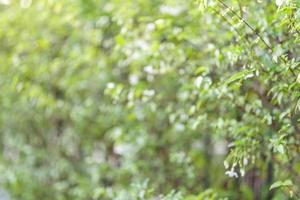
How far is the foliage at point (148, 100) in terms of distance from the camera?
7.86 ft

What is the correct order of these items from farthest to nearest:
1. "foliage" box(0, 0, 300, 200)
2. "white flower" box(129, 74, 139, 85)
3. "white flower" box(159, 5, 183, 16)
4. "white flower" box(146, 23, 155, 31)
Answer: "white flower" box(129, 74, 139, 85)
"white flower" box(159, 5, 183, 16)
"white flower" box(146, 23, 155, 31)
"foliage" box(0, 0, 300, 200)

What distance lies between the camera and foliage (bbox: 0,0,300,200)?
239 centimetres

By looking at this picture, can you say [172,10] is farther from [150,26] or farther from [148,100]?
[148,100]

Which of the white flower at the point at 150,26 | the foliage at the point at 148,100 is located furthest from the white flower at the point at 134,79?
the white flower at the point at 150,26

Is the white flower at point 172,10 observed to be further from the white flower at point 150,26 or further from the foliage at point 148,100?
the white flower at point 150,26

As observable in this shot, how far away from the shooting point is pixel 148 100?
3377 millimetres

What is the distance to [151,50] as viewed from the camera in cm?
292

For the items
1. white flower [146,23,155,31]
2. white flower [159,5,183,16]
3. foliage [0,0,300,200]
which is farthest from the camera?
white flower [159,5,183,16]

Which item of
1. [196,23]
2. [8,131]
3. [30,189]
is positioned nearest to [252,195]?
[196,23]

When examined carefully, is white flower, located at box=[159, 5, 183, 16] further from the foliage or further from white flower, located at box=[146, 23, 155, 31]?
white flower, located at box=[146, 23, 155, 31]

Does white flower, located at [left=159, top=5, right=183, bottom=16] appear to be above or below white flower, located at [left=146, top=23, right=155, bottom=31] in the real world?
above

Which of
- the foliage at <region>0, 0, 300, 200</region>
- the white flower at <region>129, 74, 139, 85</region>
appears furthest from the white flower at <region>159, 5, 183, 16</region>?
the white flower at <region>129, 74, 139, 85</region>

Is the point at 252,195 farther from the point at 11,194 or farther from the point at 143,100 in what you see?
the point at 11,194

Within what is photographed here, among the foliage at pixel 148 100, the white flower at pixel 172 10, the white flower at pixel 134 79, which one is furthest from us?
the white flower at pixel 134 79
